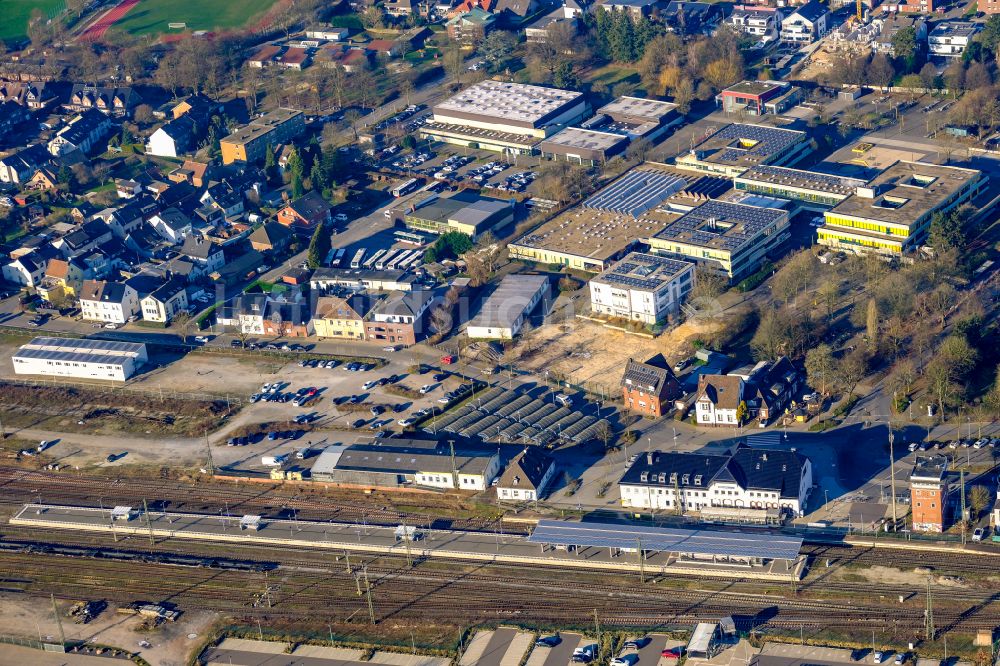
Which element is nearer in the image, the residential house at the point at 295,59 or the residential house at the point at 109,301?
the residential house at the point at 109,301

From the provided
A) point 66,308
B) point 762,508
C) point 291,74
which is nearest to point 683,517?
point 762,508

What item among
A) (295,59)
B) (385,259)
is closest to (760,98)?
(385,259)

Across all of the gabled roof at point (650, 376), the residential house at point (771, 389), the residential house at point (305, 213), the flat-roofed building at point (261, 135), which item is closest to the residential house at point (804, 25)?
the flat-roofed building at point (261, 135)

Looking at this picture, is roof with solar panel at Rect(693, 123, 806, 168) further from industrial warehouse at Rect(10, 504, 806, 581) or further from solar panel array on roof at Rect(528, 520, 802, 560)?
industrial warehouse at Rect(10, 504, 806, 581)

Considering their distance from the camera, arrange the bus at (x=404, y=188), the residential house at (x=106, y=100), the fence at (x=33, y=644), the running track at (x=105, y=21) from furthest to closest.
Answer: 1. the running track at (x=105, y=21)
2. the residential house at (x=106, y=100)
3. the bus at (x=404, y=188)
4. the fence at (x=33, y=644)

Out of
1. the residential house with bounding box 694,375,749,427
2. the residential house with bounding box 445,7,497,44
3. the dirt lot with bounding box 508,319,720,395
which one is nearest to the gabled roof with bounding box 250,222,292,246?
the dirt lot with bounding box 508,319,720,395

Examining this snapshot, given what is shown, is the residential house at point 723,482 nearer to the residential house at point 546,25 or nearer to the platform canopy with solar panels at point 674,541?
the platform canopy with solar panels at point 674,541

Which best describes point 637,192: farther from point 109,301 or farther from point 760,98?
point 109,301
